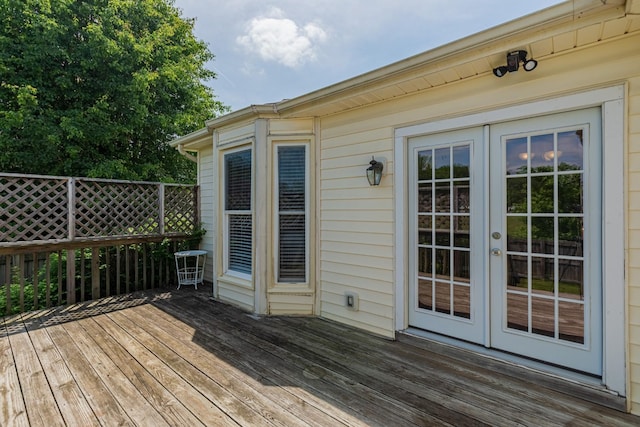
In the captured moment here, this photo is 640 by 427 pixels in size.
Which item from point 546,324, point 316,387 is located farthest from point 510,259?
point 316,387

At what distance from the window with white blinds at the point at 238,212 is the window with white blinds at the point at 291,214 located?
0.48 m

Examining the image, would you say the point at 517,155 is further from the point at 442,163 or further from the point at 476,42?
the point at 476,42

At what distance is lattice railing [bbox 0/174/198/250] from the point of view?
410 cm

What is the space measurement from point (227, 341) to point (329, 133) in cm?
256

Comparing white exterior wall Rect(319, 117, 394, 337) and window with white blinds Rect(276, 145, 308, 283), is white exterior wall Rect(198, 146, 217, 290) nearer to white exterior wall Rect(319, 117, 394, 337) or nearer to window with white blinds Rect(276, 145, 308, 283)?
window with white blinds Rect(276, 145, 308, 283)

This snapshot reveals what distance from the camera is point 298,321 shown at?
144 inches

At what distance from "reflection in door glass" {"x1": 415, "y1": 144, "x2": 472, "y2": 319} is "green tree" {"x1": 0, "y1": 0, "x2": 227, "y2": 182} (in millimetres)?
7741

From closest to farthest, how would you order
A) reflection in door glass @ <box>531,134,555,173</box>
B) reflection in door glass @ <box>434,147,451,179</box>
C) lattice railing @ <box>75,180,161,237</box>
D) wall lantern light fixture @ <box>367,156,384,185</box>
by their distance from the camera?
reflection in door glass @ <box>531,134,555,173</box> < reflection in door glass @ <box>434,147,451,179</box> < wall lantern light fixture @ <box>367,156,384,185</box> < lattice railing @ <box>75,180,161,237</box>

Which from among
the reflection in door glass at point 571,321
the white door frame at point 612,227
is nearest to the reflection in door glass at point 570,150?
the white door frame at point 612,227

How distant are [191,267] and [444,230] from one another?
15.2 feet

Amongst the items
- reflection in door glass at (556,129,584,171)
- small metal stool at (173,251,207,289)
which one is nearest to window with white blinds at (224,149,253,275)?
small metal stool at (173,251,207,289)

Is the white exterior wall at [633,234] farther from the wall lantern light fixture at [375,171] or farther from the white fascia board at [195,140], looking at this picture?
the white fascia board at [195,140]

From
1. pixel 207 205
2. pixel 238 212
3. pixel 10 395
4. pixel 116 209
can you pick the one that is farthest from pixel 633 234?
pixel 116 209

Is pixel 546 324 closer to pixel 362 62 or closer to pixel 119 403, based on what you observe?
pixel 119 403
